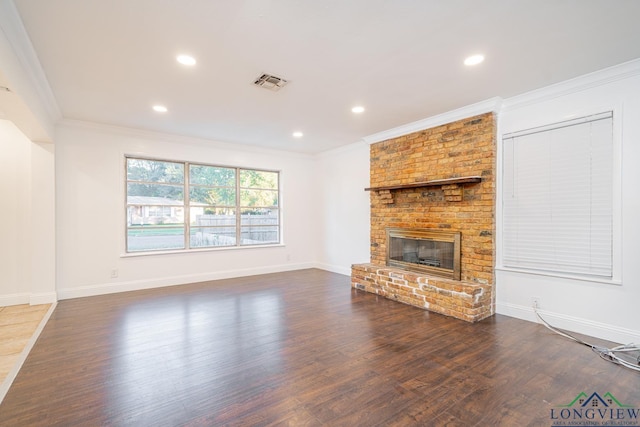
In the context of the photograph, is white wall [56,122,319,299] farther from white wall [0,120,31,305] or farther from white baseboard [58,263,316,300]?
white wall [0,120,31,305]

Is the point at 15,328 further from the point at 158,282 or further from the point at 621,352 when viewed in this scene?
the point at 621,352

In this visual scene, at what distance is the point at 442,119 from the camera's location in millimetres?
4305

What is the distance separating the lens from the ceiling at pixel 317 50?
2.12 metres

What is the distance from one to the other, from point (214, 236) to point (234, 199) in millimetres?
870

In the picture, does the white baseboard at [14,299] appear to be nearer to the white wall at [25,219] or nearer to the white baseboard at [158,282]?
the white wall at [25,219]

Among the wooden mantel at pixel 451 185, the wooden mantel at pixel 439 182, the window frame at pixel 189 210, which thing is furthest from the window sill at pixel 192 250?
the wooden mantel at pixel 451 185

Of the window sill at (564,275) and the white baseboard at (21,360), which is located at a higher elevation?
the window sill at (564,275)

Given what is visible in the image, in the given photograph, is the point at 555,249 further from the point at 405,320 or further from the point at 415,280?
the point at 405,320

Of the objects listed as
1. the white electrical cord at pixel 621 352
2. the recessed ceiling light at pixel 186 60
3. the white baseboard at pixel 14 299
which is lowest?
the white electrical cord at pixel 621 352

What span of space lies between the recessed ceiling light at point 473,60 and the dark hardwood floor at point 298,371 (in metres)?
2.73

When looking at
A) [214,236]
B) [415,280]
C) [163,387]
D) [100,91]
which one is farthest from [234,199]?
[163,387]

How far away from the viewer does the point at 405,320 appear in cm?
359

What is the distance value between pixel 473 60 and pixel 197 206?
5047 millimetres

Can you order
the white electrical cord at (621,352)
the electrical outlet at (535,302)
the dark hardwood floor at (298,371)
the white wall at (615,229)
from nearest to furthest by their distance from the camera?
1. the dark hardwood floor at (298,371)
2. the white electrical cord at (621,352)
3. the white wall at (615,229)
4. the electrical outlet at (535,302)
